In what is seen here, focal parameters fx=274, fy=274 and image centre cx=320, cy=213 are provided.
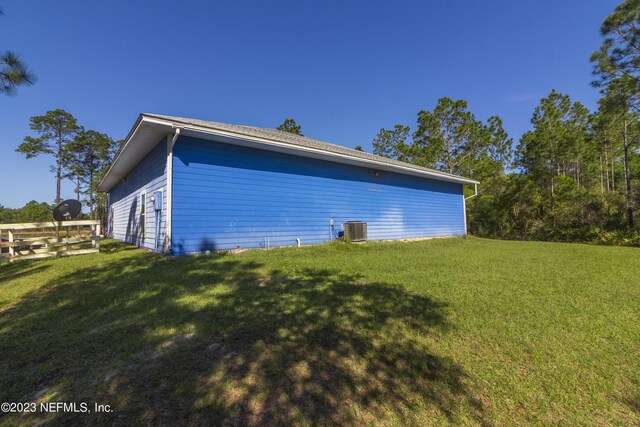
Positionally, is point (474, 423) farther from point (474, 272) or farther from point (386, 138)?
point (386, 138)

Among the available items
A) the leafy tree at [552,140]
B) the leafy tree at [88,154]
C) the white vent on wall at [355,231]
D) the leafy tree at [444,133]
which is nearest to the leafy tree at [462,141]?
the leafy tree at [444,133]

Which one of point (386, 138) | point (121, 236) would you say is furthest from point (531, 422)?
point (386, 138)

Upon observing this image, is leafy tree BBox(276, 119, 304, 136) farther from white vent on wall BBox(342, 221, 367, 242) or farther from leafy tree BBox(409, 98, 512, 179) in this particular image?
white vent on wall BBox(342, 221, 367, 242)

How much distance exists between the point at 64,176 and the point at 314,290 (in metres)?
32.3

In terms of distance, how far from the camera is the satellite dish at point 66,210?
7988mm

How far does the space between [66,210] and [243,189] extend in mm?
5541

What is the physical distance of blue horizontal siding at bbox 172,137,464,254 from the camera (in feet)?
22.2

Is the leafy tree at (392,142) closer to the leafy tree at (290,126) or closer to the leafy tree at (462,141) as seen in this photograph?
the leafy tree at (462,141)

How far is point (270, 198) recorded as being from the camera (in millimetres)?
7996

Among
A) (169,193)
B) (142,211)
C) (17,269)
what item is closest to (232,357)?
(169,193)

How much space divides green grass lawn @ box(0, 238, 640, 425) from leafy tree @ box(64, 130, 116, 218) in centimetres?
2823

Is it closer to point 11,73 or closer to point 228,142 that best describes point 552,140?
point 228,142

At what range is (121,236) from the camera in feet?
42.0

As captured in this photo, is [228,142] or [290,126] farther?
[290,126]
